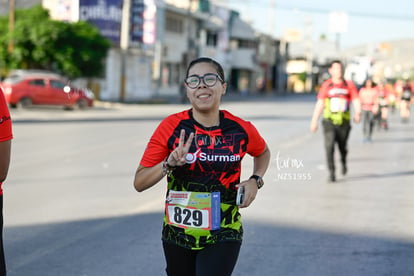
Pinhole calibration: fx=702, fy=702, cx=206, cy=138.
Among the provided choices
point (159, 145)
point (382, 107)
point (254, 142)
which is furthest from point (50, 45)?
point (159, 145)

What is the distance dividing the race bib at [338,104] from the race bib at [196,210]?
731 centimetres

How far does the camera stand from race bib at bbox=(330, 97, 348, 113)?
10.6 meters

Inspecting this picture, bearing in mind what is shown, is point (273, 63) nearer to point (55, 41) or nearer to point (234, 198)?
point (55, 41)

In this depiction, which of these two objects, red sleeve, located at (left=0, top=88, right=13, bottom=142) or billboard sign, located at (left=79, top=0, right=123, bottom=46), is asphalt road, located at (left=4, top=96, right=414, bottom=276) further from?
billboard sign, located at (left=79, top=0, right=123, bottom=46)

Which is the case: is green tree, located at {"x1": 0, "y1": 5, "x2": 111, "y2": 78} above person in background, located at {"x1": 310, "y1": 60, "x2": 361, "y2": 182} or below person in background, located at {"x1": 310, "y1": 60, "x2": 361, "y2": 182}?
above

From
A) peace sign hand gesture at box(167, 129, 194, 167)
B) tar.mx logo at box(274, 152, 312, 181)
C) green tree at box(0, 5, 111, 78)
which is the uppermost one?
green tree at box(0, 5, 111, 78)

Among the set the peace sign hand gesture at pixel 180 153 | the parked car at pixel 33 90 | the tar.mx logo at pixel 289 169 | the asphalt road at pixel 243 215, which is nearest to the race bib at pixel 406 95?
the parked car at pixel 33 90

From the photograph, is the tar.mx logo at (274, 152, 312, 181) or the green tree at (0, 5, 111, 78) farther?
the green tree at (0, 5, 111, 78)

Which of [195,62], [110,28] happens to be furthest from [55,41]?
[195,62]

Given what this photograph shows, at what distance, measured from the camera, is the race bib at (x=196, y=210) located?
11.8ft

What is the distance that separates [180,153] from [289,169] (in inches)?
386

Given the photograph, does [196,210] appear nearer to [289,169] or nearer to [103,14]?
[289,169]

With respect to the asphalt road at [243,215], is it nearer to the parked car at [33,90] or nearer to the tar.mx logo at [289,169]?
the tar.mx logo at [289,169]

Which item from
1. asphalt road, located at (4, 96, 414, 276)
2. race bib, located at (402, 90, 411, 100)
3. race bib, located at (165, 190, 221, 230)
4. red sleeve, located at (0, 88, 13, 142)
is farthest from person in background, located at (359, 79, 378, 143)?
red sleeve, located at (0, 88, 13, 142)
